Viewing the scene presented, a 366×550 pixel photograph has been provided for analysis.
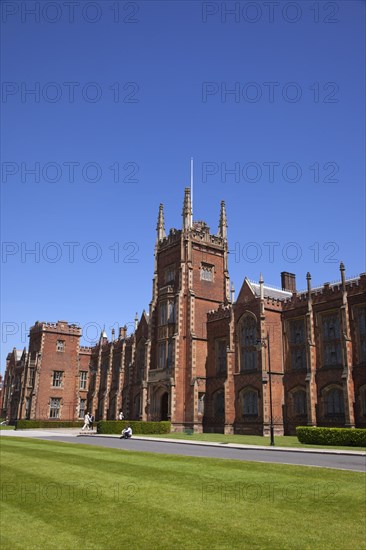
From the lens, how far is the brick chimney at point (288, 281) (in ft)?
170

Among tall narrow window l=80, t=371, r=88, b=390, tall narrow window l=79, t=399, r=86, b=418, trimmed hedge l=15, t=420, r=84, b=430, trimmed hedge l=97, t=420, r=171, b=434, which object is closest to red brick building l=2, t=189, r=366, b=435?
tall narrow window l=79, t=399, r=86, b=418

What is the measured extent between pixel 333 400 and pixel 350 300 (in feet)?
26.0

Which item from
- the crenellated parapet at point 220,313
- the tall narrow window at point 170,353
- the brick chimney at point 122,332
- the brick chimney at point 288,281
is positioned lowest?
the tall narrow window at point 170,353

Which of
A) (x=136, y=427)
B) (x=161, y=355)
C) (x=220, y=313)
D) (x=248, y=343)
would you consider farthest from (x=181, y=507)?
(x=161, y=355)

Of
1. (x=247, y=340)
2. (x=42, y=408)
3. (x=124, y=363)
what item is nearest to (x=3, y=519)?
(x=247, y=340)

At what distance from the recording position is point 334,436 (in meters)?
28.0

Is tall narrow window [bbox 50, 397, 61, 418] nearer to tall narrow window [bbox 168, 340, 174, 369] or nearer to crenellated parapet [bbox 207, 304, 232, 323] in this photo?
tall narrow window [bbox 168, 340, 174, 369]

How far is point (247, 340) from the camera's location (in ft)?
145

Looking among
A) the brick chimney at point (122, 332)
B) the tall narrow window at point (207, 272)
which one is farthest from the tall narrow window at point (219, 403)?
the brick chimney at point (122, 332)

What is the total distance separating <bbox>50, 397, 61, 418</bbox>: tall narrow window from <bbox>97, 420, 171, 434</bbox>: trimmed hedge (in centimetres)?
2563

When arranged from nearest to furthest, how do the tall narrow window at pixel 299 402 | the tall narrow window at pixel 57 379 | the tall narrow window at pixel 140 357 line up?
the tall narrow window at pixel 299 402, the tall narrow window at pixel 140 357, the tall narrow window at pixel 57 379

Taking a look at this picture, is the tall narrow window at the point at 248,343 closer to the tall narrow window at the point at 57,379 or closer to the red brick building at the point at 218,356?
the red brick building at the point at 218,356

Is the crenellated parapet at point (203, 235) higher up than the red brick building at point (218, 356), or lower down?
higher up

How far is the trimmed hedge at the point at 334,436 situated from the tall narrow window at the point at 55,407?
4418 centimetres
